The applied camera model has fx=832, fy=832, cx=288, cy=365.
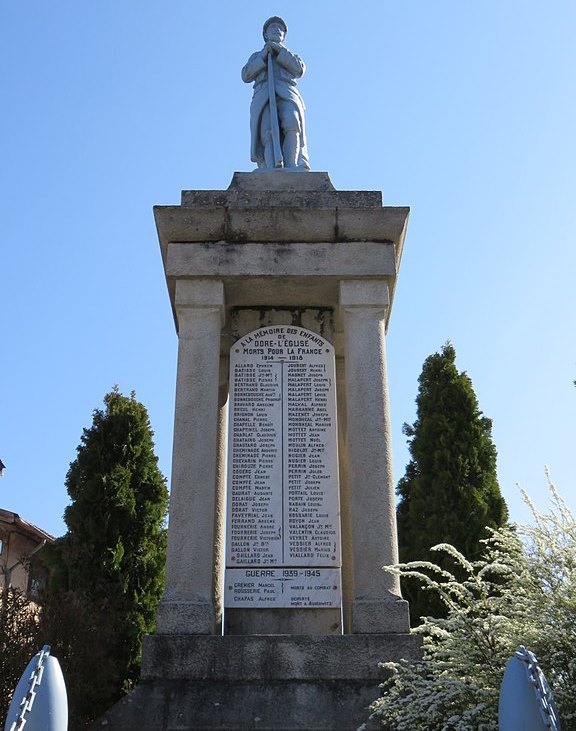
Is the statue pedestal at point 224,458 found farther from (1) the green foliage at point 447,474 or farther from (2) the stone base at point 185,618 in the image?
(1) the green foliage at point 447,474

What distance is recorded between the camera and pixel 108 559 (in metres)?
11.6

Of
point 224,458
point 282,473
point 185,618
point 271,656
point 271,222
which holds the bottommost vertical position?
point 271,656

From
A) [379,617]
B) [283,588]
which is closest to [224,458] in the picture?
[283,588]

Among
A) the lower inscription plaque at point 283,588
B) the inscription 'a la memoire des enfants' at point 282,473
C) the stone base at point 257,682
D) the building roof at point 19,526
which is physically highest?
the building roof at point 19,526

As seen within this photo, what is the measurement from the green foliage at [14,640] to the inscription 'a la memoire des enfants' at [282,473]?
2864mm

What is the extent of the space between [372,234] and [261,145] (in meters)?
2.60

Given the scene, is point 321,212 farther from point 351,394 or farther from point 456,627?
point 456,627

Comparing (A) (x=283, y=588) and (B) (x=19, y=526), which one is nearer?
(A) (x=283, y=588)

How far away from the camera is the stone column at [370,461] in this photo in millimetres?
7301

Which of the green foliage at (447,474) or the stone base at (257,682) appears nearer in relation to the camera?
the stone base at (257,682)

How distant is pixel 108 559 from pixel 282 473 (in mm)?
4430

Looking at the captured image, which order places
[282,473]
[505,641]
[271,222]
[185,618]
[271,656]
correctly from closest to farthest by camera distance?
[505,641], [271,656], [185,618], [282,473], [271,222]

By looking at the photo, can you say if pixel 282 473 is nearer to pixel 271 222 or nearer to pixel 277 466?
pixel 277 466

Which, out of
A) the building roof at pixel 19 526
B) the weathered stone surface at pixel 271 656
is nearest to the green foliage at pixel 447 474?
the weathered stone surface at pixel 271 656
